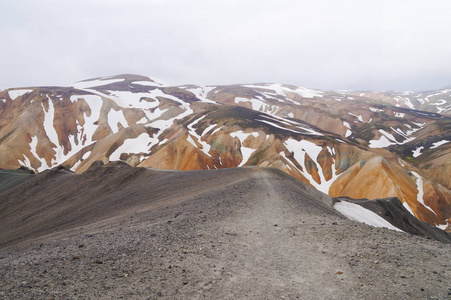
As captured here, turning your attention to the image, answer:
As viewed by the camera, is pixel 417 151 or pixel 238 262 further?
pixel 417 151

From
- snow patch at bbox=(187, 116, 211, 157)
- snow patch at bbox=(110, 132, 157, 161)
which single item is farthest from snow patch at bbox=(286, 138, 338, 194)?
snow patch at bbox=(110, 132, 157, 161)

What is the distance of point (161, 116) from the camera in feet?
420

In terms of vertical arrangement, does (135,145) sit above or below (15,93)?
below

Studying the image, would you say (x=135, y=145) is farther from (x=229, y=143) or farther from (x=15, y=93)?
(x=15, y=93)

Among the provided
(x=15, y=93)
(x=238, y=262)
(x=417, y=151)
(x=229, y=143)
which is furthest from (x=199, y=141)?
(x=15, y=93)

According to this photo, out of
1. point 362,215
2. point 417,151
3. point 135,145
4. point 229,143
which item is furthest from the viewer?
point 417,151

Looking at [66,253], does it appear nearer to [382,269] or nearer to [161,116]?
[382,269]

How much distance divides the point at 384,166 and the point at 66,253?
223ft

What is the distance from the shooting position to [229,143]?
284 ft

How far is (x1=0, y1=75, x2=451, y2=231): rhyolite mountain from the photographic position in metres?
64.9

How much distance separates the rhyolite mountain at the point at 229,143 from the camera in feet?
213

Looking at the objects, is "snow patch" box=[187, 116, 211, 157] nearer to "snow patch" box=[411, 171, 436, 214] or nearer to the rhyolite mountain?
the rhyolite mountain

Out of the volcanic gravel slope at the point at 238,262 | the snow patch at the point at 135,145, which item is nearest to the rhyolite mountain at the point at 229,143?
the snow patch at the point at 135,145

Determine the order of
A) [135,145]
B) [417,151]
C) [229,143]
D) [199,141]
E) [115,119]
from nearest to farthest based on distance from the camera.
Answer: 1. [229,143]
2. [199,141]
3. [135,145]
4. [417,151]
5. [115,119]
